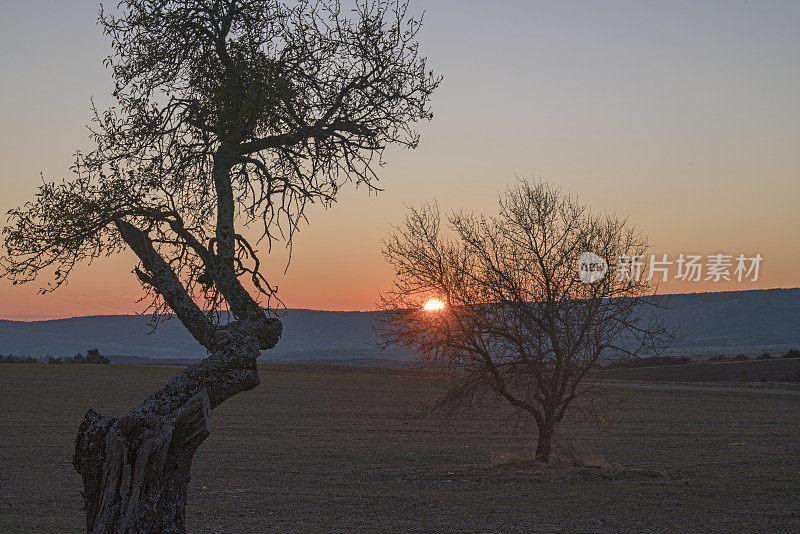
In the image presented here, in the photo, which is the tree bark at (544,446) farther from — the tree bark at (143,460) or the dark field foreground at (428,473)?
the tree bark at (143,460)

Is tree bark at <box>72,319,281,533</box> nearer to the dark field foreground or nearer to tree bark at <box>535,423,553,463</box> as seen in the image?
the dark field foreground

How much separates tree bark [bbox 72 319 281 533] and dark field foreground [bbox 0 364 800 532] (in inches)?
274

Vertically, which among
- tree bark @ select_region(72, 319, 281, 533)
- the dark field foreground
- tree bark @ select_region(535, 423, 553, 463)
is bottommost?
the dark field foreground

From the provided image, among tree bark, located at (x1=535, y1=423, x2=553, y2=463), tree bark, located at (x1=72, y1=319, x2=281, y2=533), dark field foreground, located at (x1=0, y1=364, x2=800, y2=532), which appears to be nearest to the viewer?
tree bark, located at (x1=72, y1=319, x2=281, y2=533)

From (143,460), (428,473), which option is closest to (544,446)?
(428,473)

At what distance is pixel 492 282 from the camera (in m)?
20.7

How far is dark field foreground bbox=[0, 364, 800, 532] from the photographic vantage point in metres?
16.1

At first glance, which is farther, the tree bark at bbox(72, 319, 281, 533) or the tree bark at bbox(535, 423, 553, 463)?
the tree bark at bbox(535, 423, 553, 463)

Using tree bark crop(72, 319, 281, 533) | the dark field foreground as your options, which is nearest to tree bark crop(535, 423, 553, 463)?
the dark field foreground

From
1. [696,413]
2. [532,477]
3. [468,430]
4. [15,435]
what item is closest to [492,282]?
[532,477]

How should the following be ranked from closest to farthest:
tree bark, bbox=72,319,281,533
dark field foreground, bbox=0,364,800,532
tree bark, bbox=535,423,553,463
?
tree bark, bbox=72,319,281,533
dark field foreground, bbox=0,364,800,532
tree bark, bbox=535,423,553,463

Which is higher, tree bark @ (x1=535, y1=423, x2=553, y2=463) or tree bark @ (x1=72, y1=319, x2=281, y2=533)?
tree bark @ (x1=72, y1=319, x2=281, y2=533)

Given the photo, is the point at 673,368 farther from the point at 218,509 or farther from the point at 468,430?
the point at 218,509

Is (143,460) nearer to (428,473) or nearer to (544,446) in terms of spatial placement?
(428,473)
